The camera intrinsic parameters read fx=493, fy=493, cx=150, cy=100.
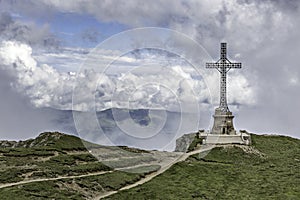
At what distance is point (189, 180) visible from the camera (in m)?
76.4

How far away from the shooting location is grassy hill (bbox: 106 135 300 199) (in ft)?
228

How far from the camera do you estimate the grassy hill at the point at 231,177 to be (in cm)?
6956

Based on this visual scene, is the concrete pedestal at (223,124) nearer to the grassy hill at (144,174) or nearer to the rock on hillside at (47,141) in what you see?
the grassy hill at (144,174)

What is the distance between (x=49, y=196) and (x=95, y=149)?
3423cm

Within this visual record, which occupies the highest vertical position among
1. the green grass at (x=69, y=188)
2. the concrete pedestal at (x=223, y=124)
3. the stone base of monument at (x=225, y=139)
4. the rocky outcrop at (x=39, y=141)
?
the concrete pedestal at (x=223, y=124)

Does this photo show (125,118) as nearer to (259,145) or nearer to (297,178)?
(297,178)

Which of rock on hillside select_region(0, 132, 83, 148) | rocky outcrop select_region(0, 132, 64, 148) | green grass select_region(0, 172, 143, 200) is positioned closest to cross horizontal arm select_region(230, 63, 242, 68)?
rock on hillside select_region(0, 132, 83, 148)

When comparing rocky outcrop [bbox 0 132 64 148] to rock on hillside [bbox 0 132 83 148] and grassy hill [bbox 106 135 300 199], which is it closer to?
rock on hillside [bbox 0 132 83 148]

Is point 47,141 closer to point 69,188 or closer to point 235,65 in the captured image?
point 69,188

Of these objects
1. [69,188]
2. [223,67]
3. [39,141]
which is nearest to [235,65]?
[223,67]

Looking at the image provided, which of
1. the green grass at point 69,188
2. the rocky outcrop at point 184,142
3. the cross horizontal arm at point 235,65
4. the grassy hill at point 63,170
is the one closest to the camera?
the green grass at point 69,188

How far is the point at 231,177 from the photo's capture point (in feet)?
258

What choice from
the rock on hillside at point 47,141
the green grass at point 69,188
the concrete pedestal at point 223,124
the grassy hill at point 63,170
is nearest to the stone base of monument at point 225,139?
the concrete pedestal at point 223,124

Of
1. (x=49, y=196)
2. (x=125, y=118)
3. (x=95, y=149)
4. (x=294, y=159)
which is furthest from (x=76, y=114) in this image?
(x=294, y=159)
